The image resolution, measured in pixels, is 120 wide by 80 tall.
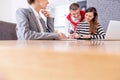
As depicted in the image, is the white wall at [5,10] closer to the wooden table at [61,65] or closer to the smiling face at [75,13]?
the smiling face at [75,13]

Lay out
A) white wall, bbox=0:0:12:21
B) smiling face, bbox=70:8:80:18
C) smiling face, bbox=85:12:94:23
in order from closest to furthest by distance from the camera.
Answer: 1. smiling face, bbox=85:12:94:23
2. smiling face, bbox=70:8:80:18
3. white wall, bbox=0:0:12:21

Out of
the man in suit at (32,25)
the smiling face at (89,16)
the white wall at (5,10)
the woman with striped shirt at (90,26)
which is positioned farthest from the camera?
the white wall at (5,10)

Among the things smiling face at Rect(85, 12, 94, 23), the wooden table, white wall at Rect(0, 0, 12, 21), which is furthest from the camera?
white wall at Rect(0, 0, 12, 21)

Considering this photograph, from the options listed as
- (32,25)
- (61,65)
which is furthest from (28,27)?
(61,65)

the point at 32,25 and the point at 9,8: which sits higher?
the point at 9,8

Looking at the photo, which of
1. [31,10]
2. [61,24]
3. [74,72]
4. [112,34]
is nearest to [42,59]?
[74,72]

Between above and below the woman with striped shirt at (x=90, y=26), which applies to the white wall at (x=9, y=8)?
above

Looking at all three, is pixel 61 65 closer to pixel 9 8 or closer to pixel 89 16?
pixel 89 16

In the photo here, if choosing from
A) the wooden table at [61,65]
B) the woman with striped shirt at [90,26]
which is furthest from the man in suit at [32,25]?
the wooden table at [61,65]

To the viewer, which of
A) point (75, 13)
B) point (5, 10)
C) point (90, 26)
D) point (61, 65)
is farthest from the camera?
point (5, 10)

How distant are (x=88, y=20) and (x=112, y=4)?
73 centimetres

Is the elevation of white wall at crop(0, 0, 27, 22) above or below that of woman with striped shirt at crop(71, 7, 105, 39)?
above

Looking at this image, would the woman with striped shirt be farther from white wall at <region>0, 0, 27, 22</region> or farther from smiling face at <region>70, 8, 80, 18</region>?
white wall at <region>0, 0, 27, 22</region>

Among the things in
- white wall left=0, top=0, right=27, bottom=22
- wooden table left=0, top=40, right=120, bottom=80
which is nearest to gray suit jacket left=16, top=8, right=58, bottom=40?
wooden table left=0, top=40, right=120, bottom=80
